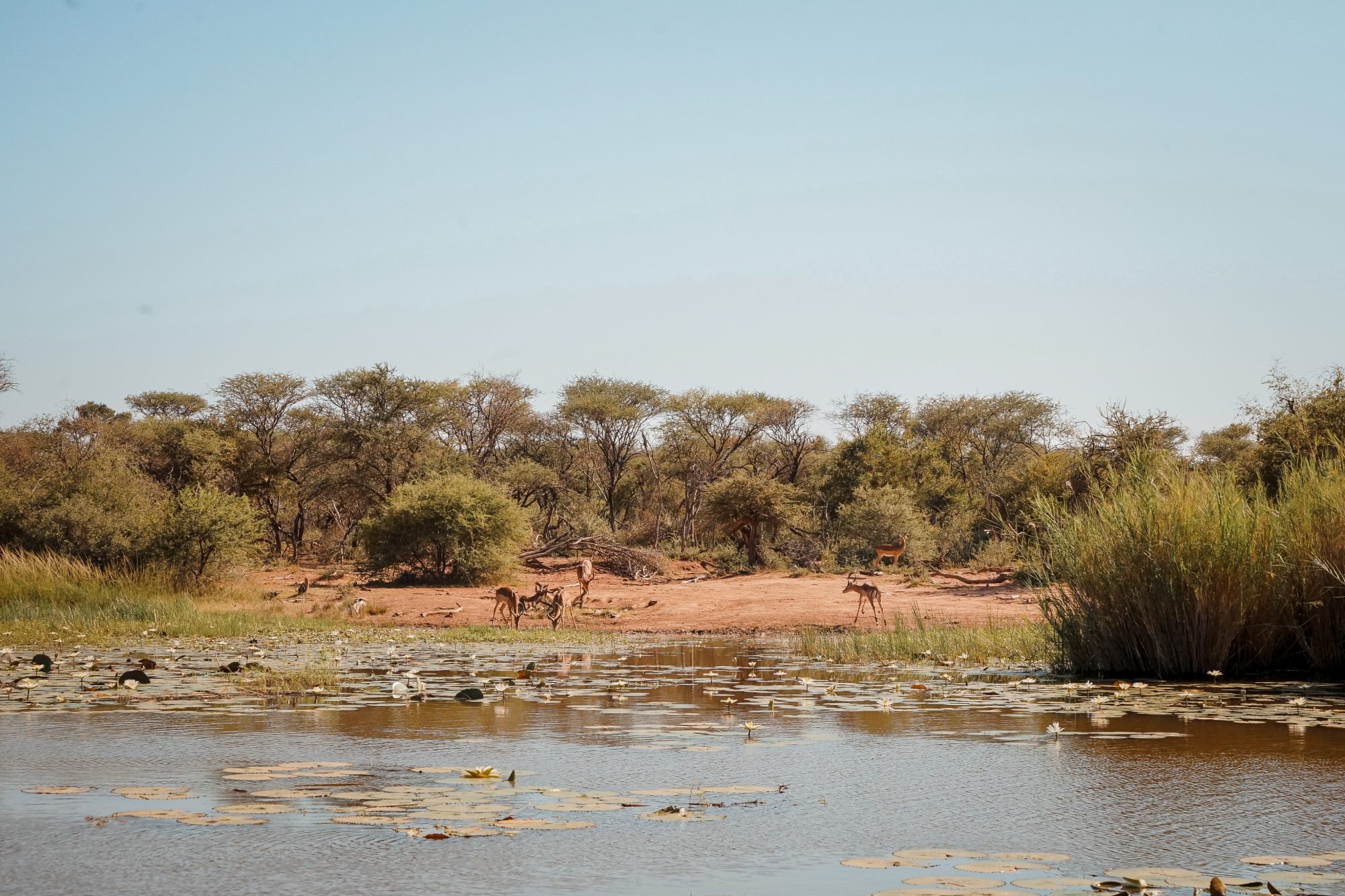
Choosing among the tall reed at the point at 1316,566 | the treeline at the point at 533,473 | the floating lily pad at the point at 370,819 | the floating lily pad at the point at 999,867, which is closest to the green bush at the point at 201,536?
the treeline at the point at 533,473

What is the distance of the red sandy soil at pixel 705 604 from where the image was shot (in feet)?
69.7

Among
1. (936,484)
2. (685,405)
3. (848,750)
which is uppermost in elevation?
(685,405)

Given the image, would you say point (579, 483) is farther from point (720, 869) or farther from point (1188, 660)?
point (720, 869)

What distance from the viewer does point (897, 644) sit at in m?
14.5

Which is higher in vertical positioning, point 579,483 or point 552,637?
point 579,483

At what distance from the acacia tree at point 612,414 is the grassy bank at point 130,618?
24.7m

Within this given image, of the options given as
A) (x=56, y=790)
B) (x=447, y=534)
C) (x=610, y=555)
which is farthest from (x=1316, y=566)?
(x=610, y=555)

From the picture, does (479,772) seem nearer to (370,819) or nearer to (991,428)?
(370,819)

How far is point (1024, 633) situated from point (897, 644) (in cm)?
160

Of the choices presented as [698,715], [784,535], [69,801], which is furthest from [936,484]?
[69,801]

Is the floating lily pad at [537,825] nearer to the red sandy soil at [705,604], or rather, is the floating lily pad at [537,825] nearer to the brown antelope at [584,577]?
the red sandy soil at [705,604]

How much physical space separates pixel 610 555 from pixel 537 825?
27.9 meters

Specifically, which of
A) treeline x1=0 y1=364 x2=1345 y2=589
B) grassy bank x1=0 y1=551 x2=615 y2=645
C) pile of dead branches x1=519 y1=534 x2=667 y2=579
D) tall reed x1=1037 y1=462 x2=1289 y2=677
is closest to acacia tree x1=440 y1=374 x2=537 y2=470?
treeline x1=0 y1=364 x2=1345 y2=589

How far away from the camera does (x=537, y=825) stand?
5066 mm
